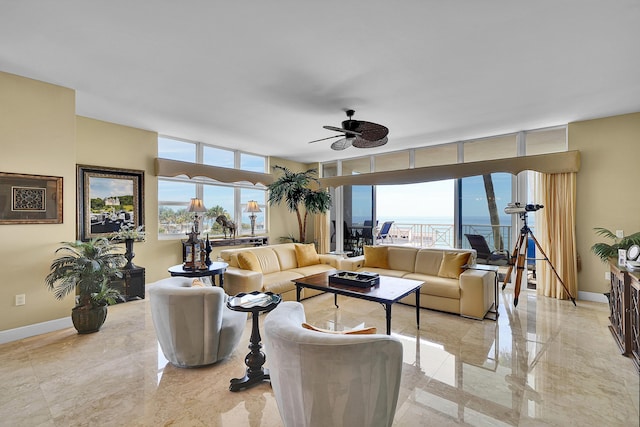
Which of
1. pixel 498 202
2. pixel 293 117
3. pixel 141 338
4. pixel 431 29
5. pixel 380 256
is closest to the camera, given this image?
pixel 431 29

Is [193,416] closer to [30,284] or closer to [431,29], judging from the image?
[30,284]

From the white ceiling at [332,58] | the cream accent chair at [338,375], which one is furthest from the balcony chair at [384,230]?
the cream accent chair at [338,375]

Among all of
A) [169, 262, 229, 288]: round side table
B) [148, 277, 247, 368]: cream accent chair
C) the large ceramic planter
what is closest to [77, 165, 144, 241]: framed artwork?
the large ceramic planter

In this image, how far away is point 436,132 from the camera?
498 cm

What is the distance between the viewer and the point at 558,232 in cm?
449

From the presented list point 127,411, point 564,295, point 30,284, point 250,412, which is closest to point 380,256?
point 564,295

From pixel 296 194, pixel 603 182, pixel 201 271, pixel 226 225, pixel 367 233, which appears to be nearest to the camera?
pixel 201 271

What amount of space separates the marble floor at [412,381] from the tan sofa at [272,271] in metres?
0.84

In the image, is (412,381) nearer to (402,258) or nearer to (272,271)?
(402,258)

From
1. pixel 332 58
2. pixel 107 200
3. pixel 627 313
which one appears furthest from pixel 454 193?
pixel 107 200

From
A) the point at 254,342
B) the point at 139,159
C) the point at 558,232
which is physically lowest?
the point at 254,342

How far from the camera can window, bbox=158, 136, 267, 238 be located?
5281 millimetres

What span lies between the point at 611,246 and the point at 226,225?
6.00 meters

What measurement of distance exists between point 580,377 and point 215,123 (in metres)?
5.15
